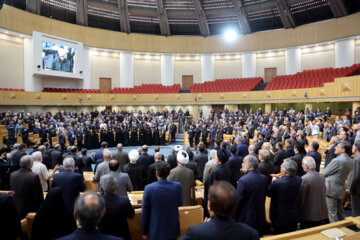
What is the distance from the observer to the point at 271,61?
23.3 m

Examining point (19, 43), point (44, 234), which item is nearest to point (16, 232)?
point (44, 234)

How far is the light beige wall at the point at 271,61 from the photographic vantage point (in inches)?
909

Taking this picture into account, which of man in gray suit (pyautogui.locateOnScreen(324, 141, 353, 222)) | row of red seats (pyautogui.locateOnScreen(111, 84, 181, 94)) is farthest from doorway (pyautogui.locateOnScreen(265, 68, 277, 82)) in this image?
man in gray suit (pyautogui.locateOnScreen(324, 141, 353, 222))

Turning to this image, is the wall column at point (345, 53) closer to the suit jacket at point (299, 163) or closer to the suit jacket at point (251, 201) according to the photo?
the suit jacket at point (299, 163)

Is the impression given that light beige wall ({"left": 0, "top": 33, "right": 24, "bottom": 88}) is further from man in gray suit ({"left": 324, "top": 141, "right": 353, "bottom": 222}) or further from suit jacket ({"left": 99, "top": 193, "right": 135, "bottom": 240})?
man in gray suit ({"left": 324, "top": 141, "right": 353, "bottom": 222})

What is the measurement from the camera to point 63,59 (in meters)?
19.5

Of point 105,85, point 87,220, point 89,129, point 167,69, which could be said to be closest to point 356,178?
point 87,220

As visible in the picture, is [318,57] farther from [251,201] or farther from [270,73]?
[251,201]

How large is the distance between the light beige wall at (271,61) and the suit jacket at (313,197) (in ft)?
73.1

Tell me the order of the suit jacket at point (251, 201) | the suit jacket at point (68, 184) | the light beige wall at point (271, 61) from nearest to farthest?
the suit jacket at point (251, 201), the suit jacket at point (68, 184), the light beige wall at point (271, 61)

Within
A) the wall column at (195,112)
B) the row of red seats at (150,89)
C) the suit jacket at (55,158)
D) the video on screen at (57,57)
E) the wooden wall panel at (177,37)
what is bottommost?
the suit jacket at (55,158)

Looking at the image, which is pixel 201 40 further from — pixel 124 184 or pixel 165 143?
pixel 124 184

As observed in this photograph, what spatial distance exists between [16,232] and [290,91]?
1858 cm

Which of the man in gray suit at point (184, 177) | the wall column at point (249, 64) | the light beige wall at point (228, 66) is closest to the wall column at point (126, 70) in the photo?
the light beige wall at point (228, 66)
